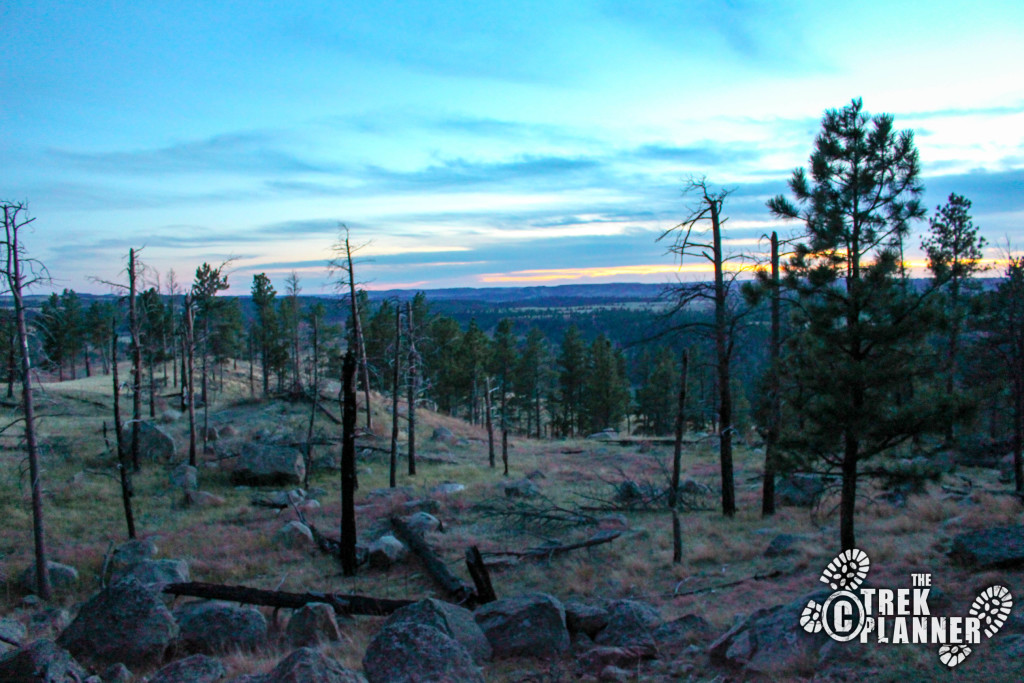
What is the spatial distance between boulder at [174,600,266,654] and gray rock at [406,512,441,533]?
7890 millimetres

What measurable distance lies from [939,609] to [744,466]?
2308cm

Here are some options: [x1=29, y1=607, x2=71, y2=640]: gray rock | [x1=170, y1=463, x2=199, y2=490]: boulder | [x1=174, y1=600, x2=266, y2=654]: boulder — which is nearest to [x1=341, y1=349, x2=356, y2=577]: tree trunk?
[x1=174, y1=600, x2=266, y2=654]: boulder

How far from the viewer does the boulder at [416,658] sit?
6992mm

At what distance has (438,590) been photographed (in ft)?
46.4

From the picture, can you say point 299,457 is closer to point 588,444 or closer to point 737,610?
point 588,444

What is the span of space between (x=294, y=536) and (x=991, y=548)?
17000mm

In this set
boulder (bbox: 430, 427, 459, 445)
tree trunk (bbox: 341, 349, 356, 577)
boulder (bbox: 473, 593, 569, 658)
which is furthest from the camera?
boulder (bbox: 430, 427, 459, 445)

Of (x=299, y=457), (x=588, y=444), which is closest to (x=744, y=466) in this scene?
(x=588, y=444)

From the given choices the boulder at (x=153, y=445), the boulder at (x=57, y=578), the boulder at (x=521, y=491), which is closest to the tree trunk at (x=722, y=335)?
the boulder at (x=521, y=491)

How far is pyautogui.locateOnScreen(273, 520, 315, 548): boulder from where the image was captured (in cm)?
1861

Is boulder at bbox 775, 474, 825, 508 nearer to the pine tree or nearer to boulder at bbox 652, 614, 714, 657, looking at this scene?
the pine tree

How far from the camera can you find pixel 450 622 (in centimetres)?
888
